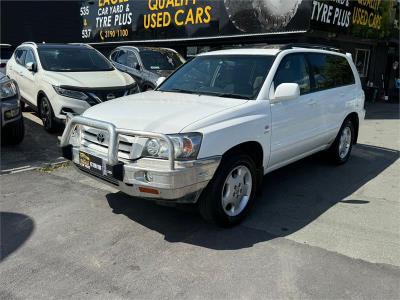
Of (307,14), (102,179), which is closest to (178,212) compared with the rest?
(102,179)

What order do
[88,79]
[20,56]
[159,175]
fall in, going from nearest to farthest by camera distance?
1. [159,175]
2. [88,79]
3. [20,56]

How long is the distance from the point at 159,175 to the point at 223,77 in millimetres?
1816

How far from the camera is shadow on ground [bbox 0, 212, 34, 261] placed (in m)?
3.78

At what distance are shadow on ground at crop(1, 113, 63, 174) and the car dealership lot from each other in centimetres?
49

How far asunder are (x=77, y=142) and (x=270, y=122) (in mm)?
2074

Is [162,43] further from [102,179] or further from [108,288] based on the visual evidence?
[108,288]

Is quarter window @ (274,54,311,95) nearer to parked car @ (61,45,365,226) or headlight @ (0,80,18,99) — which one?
parked car @ (61,45,365,226)

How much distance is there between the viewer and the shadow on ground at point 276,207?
4.08 meters

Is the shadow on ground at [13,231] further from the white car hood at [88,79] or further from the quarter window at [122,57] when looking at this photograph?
the quarter window at [122,57]

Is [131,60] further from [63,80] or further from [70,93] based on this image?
[70,93]

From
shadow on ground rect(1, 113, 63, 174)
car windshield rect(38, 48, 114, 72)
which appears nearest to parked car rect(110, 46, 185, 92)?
car windshield rect(38, 48, 114, 72)

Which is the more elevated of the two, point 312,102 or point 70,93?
point 312,102

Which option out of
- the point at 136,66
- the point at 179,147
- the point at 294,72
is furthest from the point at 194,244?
the point at 136,66

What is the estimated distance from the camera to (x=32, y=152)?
6.88m
